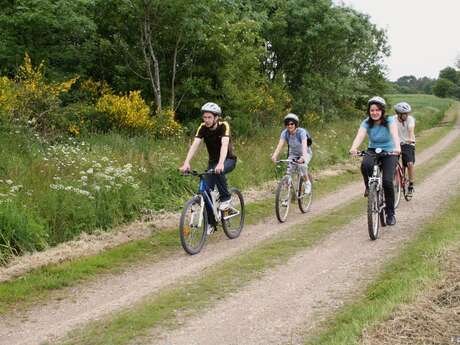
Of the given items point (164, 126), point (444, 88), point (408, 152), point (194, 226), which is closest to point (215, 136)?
point (194, 226)

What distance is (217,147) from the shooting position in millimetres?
8969

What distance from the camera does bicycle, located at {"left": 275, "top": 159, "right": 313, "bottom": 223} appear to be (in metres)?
10.6

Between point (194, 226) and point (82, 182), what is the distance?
101 inches

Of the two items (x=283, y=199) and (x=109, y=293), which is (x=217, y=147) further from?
(x=109, y=293)

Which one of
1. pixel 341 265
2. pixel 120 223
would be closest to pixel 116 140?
pixel 120 223

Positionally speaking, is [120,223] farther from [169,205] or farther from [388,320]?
[388,320]

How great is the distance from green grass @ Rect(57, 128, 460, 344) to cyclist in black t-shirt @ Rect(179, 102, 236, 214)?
3.96 feet

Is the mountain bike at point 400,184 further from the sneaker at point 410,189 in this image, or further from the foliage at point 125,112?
the foliage at point 125,112

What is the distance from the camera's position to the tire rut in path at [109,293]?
5531 millimetres

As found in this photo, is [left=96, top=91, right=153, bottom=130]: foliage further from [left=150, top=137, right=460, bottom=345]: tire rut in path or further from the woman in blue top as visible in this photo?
the woman in blue top

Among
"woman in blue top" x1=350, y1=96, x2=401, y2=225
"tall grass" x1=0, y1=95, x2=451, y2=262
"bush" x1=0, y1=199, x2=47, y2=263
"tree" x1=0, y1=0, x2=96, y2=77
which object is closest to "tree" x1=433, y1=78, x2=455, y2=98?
"tree" x1=0, y1=0, x2=96, y2=77

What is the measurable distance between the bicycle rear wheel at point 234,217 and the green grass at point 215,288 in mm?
746

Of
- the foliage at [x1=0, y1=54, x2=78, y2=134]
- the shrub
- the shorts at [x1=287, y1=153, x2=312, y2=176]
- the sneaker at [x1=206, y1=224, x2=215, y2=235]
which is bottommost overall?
the sneaker at [x1=206, y1=224, x2=215, y2=235]

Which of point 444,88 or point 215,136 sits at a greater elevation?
point 444,88
